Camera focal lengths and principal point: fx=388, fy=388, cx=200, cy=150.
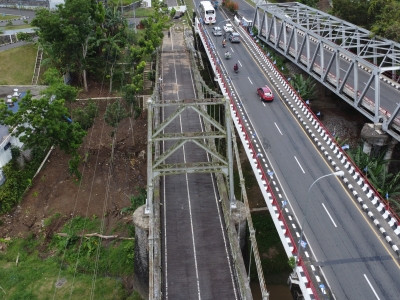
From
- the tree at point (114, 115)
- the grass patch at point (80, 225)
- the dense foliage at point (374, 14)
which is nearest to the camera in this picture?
the grass patch at point (80, 225)

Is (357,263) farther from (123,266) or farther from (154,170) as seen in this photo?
(123,266)

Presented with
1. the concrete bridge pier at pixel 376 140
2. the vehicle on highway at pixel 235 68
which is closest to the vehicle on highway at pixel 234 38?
the vehicle on highway at pixel 235 68

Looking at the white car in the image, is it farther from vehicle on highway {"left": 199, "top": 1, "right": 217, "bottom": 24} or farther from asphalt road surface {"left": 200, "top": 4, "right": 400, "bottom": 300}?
asphalt road surface {"left": 200, "top": 4, "right": 400, "bottom": 300}

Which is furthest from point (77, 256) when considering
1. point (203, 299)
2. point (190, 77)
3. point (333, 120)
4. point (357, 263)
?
point (333, 120)

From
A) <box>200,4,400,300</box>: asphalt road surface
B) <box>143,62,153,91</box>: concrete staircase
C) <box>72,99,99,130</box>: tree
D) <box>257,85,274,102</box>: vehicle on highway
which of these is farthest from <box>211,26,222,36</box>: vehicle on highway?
<box>72,99,99,130</box>: tree

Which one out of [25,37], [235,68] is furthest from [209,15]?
[25,37]

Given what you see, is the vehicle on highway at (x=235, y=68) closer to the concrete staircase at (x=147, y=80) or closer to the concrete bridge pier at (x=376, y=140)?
the concrete staircase at (x=147, y=80)

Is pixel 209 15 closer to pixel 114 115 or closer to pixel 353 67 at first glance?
pixel 353 67
